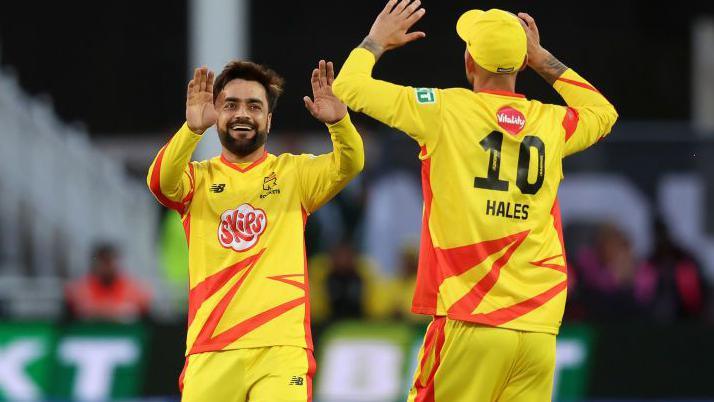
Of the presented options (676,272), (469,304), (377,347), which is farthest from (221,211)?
(676,272)

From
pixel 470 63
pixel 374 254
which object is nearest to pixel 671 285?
pixel 374 254

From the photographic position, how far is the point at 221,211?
22.2 ft

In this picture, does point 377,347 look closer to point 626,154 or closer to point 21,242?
point 626,154

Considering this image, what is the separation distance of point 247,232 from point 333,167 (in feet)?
1.55

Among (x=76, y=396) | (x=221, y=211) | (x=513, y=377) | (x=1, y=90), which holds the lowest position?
(x=76, y=396)

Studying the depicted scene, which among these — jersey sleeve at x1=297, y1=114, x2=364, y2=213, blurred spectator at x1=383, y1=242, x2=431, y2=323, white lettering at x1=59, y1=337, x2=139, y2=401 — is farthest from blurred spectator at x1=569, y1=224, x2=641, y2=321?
jersey sleeve at x1=297, y1=114, x2=364, y2=213

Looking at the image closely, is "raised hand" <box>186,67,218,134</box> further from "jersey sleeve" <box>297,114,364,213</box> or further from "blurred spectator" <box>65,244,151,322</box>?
"blurred spectator" <box>65,244,151,322</box>

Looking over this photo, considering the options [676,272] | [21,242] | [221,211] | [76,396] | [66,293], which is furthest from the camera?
[21,242]

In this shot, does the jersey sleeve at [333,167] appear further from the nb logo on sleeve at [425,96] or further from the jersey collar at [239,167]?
the nb logo on sleeve at [425,96]

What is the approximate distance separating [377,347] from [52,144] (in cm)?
526

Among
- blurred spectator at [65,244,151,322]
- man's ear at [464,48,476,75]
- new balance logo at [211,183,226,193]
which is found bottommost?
blurred spectator at [65,244,151,322]

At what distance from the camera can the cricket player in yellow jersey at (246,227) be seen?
261 inches

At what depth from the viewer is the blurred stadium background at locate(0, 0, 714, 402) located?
1136cm

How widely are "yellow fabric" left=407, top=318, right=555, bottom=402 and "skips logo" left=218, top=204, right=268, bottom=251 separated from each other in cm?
90
